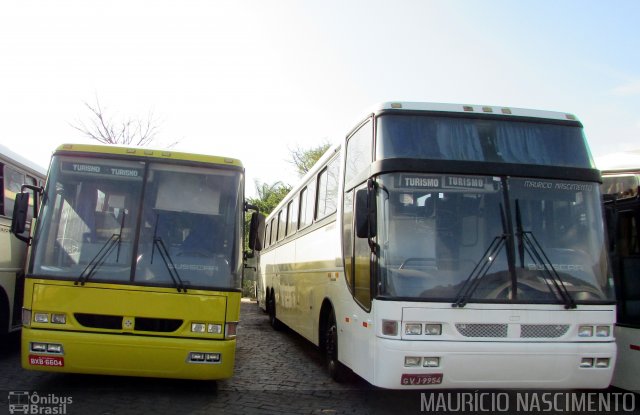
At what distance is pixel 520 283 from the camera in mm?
5699

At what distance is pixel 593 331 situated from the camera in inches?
224

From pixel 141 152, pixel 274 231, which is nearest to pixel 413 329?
pixel 141 152

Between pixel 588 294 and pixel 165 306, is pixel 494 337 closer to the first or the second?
pixel 588 294

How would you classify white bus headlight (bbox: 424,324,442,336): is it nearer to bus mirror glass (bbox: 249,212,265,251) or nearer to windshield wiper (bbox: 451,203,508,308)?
windshield wiper (bbox: 451,203,508,308)

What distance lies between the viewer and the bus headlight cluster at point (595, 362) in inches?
220

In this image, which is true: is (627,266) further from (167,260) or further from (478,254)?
(167,260)

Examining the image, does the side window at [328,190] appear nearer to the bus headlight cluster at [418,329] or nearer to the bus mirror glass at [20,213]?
the bus headlight cluster at [418,329]

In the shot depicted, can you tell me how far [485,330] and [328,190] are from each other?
392 cm

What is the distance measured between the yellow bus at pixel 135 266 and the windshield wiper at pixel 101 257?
0.01 metres

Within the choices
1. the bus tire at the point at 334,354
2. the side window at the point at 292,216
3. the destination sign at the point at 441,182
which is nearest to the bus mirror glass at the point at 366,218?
the destination sign at the point at 441,182

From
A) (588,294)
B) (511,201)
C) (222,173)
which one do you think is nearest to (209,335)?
(222,173)

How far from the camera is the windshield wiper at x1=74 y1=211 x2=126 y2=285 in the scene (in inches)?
250

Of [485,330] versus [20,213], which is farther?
[20,213]

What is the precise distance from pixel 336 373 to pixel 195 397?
2039 millimetres
